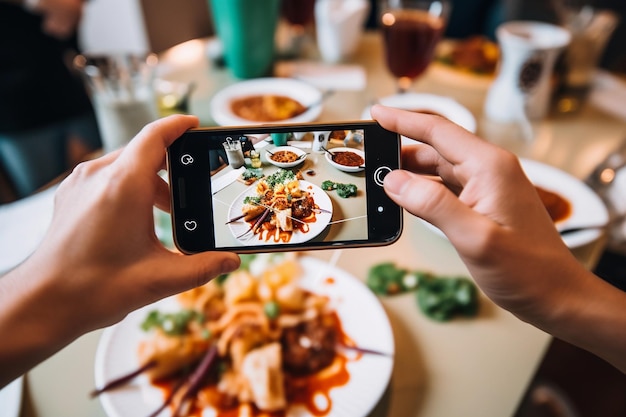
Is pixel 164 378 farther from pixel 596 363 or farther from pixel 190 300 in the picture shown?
pixel 596 363

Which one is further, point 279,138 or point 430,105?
point 430,105

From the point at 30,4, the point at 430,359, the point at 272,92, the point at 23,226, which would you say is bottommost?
the point at 430,359

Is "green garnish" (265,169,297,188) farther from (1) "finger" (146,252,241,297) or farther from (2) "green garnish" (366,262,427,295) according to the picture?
(2) "green garnish" (366,262,427,295)

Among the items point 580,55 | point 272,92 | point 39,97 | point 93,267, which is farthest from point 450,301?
point 39,97

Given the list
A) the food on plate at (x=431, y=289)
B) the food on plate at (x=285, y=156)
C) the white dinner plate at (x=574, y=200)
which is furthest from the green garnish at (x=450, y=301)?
the food on plate at (x=285, y=156)

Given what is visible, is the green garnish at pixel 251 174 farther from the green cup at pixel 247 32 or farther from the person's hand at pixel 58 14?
the person's hand at pixel 58 14

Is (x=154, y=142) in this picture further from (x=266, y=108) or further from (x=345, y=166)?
(x=266, y=108)

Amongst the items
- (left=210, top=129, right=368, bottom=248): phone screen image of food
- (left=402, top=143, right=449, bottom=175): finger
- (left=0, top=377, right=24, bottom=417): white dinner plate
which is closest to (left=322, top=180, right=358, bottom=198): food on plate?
(left=210, top=129, right=368, bottom=248): phone screen image of food
